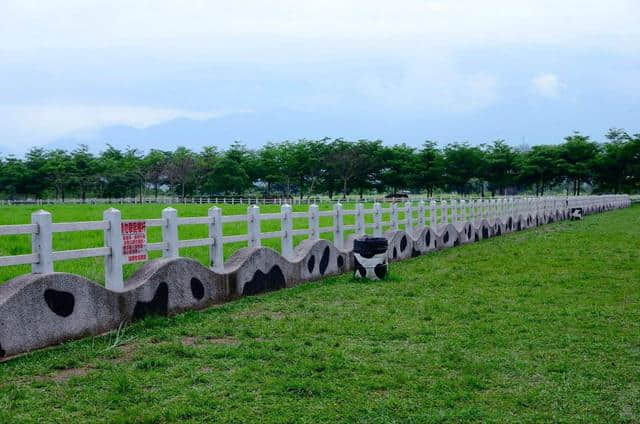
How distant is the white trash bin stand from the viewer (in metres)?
12.8

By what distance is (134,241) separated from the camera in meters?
8.85

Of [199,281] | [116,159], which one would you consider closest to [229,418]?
[199,281]

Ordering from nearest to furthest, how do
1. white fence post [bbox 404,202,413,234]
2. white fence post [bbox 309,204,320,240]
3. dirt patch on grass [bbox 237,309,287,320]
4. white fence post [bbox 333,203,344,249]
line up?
dirt patch on grass [bbox 237,309,287,320] < white fence post [bbox 309,204,320,240] < white fence post [bbox 333,203,344,249] < white fence post [bbox 404,202,413,234]

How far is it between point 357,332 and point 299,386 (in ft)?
7.64

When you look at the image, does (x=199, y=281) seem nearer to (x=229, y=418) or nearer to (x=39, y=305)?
(x=39, y=305)

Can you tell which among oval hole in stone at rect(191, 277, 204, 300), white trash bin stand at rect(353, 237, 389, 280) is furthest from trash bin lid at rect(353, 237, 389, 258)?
oval hole in stone at rect(191, 277, 204, 300)

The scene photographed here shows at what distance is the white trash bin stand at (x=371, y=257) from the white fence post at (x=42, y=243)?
643cm

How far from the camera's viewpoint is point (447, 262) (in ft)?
52.6

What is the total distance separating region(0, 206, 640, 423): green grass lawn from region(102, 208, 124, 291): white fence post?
60 cm

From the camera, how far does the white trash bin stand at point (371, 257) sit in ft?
42.1

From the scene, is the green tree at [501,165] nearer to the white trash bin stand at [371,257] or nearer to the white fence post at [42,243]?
the white trash bin stand at [371,257]

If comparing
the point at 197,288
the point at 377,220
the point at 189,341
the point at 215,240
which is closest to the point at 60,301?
the point at 189,341

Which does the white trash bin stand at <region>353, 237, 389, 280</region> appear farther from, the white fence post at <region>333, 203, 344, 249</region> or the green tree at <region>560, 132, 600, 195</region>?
the green tree at <region>560, 132, 600, 195</region>

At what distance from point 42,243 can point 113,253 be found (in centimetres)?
111
